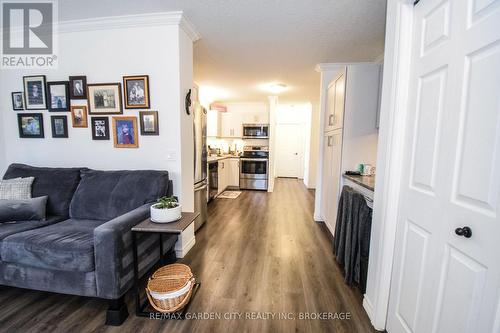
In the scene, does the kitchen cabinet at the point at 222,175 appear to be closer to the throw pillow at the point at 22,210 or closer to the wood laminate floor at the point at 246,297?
the wood laminate floor at the point at 246,297

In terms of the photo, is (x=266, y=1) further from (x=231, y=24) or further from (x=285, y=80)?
(x=285, y=80)

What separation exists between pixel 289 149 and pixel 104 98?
20.1 ft

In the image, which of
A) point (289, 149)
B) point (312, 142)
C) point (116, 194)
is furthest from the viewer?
point (289, 149)

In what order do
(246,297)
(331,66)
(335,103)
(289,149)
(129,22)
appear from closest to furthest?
(246,297), (129,22), (335,103), (331,66), (289,149)

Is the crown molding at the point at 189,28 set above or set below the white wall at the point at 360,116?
above

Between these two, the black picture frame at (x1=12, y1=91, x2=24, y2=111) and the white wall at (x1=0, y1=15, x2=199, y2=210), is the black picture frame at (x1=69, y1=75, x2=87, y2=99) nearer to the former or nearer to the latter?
the white wall at (x1=0, y1=15, x2=199, y2=210)

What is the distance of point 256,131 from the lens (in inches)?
236

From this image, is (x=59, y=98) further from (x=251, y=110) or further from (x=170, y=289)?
(x=251, y=110)

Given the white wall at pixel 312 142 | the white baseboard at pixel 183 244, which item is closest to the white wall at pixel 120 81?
the white baseboard at pixel 183 244

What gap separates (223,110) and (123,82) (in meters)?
3.86

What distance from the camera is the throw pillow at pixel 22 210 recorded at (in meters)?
1.81

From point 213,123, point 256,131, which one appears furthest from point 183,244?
point 256,131

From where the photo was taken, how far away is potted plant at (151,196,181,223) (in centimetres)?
151

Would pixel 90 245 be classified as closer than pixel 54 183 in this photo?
Yes
